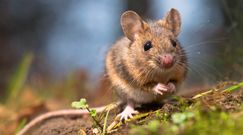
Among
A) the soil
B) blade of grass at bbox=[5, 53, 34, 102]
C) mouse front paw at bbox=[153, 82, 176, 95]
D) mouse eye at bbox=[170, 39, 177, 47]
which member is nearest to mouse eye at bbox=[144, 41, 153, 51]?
mouse eye at bbox=[170, 39, 177, 47]

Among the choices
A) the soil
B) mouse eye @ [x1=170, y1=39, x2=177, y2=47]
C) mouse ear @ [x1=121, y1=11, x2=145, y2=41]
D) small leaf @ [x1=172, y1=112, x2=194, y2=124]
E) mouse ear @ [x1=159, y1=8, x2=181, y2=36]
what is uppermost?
mouse ear @ [x1=121, y1=11, x2=145, y2=41]

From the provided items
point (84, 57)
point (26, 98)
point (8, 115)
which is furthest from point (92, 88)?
point (84, 57)

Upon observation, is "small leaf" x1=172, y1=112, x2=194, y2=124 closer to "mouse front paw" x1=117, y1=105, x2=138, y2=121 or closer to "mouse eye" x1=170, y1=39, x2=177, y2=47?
"mouse front paw" x1=117, y1=105, x2=138, y2=121

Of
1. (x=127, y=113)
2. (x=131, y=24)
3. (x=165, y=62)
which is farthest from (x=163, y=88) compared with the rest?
(x=131, y=24)

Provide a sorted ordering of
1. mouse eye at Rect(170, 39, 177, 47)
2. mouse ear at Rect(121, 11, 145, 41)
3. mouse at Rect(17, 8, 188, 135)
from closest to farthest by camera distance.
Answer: mouse at Rect(17, 8, 188, 135) < mouse eye at Rect(170, 39, 177, 47) < mouse ear at Rect(121, 11, 145, 41)

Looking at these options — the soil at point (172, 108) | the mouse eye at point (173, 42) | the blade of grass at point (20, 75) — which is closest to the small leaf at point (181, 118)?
the soil at point (172, 108)

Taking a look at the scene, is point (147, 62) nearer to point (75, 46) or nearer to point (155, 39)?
point (155, 39)

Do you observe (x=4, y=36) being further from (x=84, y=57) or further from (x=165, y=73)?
(x=165, y=73)
